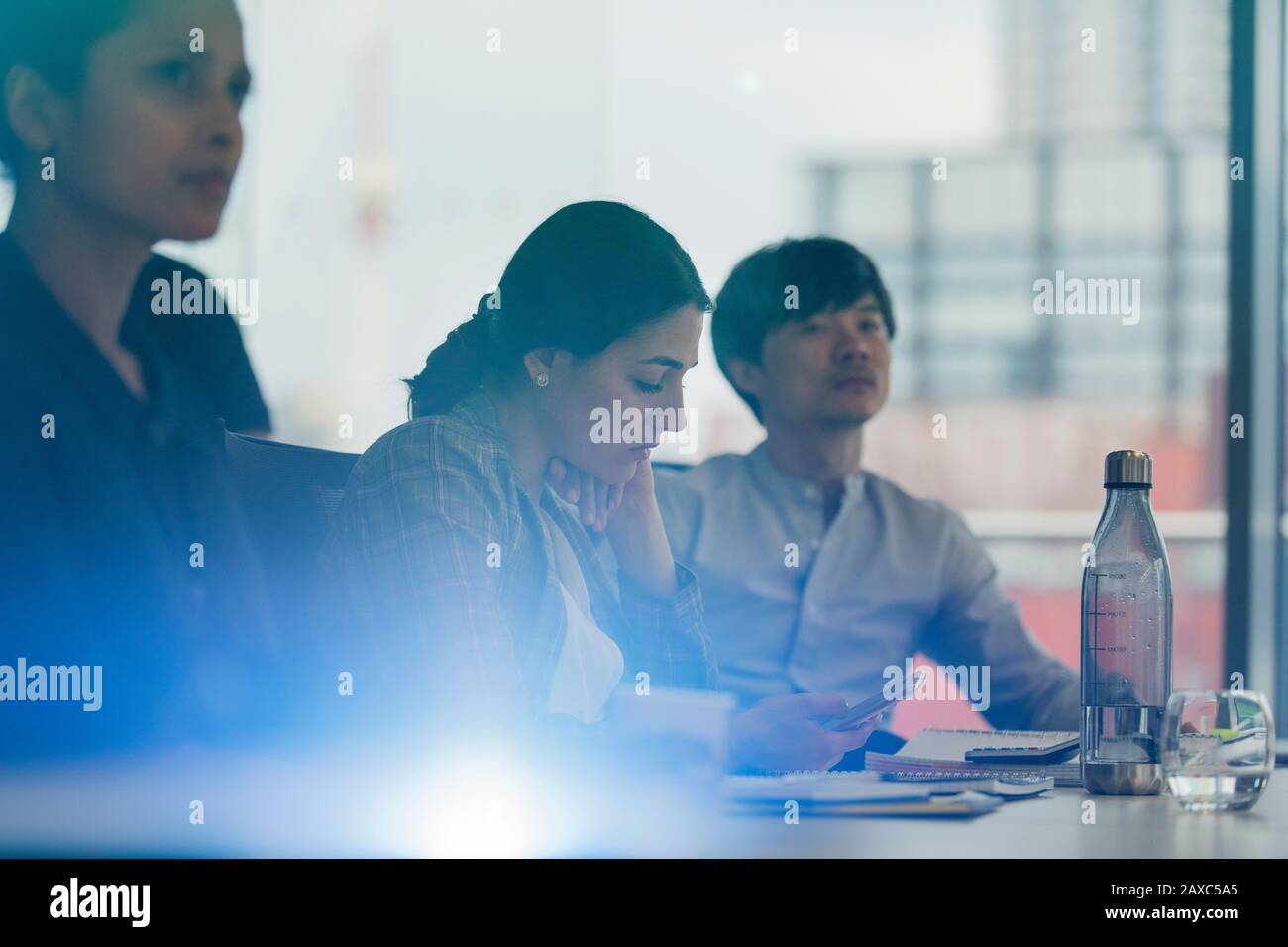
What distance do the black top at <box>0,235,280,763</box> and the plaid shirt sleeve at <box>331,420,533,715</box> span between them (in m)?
0.36

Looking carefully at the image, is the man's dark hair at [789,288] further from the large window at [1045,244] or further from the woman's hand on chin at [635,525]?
the large window at [1045,244]

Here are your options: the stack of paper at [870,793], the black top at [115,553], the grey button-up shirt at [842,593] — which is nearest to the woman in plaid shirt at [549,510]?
the stack of paper at [870,793]

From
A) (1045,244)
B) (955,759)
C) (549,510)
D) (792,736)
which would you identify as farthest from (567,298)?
(1045,244)

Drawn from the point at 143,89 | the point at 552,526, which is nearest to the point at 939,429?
the point at 552,526

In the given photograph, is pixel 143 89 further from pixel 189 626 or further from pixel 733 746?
pixel 733 746

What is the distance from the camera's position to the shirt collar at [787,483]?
223cm

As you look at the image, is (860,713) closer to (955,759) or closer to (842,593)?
(955,759)

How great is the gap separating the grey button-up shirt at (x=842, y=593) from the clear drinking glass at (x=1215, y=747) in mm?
924

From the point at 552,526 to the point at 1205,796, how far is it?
34.9 inches

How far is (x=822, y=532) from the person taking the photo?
219cm

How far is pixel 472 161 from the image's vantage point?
7.20 m

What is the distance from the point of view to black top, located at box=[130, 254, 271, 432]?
5.91 ft

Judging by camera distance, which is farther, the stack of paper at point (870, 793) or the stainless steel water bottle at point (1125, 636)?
Answer: the stainless steel water bottle at point (1125, 636)

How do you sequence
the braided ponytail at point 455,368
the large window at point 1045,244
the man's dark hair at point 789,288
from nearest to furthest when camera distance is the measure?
the braided ponytail at point 455,368 < the man's dark hair at point 789,288 < the large window at point 1045,244
